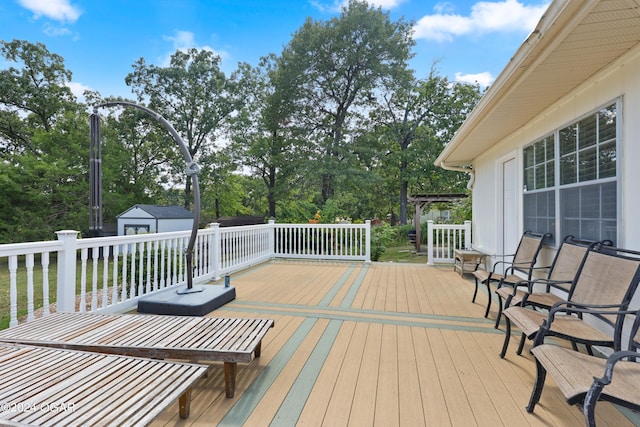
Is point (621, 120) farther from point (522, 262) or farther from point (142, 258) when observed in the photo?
point (142, 258)

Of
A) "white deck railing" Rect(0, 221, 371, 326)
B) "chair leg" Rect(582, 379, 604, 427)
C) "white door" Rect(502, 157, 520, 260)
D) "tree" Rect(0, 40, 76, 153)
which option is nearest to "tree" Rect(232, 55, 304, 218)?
"white deck railing" Rect(0, 221, 371, 326)

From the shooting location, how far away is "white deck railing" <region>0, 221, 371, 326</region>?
2.70 m

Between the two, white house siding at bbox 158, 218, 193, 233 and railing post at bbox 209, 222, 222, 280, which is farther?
white house siding at bbox 158, 218, 193, 233

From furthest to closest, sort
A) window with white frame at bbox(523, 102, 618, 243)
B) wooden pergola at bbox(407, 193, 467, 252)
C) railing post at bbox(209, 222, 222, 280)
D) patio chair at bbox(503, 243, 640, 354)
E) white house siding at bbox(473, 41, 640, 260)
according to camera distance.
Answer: wooden pergola at bbox(407, 193, 467, 252) → railing post at bbox(209, 222, 222, 280) → window with white frame at bbox(523, 102, 618, 243) → white house siding at bbox(473, 41, 640, 260) → patio chair at bbox(503, 243, 640, 354)

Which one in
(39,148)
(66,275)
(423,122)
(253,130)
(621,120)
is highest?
(423,122)

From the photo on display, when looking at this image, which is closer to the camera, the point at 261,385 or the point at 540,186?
the point at 261,385

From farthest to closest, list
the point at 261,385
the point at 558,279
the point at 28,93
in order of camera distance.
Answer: the point at 28,93 < the point at 558,279 < the point at 261,385

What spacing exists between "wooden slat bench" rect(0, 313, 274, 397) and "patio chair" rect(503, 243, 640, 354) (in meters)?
1.84

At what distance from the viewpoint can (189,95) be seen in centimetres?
1653

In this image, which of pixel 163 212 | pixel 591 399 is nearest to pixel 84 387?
pixel 591 399

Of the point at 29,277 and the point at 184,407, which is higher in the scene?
the point at 29,277

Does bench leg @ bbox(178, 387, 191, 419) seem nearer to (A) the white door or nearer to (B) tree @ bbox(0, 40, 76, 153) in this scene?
(A) the white door

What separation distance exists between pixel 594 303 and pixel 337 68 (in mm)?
13769

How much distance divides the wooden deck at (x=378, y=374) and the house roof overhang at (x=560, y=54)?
2.29m
